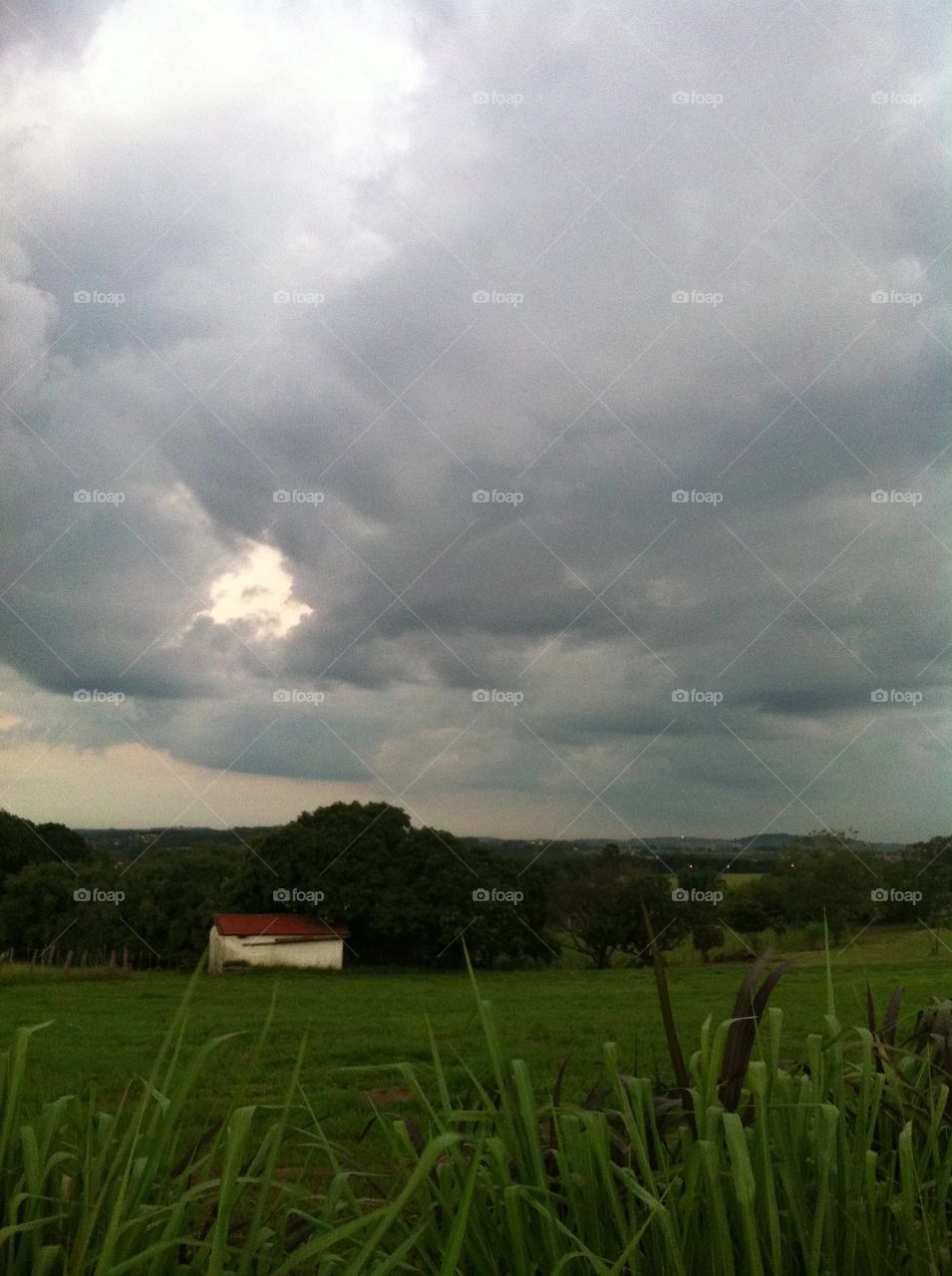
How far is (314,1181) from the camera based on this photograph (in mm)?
3844

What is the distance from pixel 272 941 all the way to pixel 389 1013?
1093 mm

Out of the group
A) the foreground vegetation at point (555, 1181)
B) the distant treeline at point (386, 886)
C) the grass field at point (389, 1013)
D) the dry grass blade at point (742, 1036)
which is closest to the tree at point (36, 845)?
the distant treeline at point (386, 886)

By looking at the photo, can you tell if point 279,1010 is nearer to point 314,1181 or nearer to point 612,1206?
point 314,1181

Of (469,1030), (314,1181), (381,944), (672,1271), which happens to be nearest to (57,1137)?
(672,1271)

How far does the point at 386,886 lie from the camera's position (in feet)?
23.1

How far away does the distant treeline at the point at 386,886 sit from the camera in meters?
7.04

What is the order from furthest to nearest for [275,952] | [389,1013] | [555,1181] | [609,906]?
[609,906]
[275,952]
[389,1013]
[555,1181]

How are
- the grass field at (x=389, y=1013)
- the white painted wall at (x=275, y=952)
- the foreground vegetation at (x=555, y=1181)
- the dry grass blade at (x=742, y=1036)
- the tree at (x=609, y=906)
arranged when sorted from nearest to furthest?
the foreground vegetation at (x=555, y=1181)
the dry grass blade at (x=742, y=1036)
the grass field at (x=389, y=1013)
the white painted wall at (x=275, y=952)
the tree at (x=609, y=906)

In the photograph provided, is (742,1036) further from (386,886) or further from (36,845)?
(36,845)

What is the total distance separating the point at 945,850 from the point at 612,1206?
6259 mm

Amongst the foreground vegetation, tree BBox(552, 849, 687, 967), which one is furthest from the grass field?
the foreground vegetation

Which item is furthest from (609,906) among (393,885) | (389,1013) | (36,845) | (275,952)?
(36,845)

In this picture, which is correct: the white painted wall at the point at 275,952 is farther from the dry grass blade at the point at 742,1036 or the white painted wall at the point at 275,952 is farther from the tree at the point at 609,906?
the dry grass blade at the point at 742,1036

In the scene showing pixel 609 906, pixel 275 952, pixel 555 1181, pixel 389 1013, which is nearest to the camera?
pixel 555 1181
